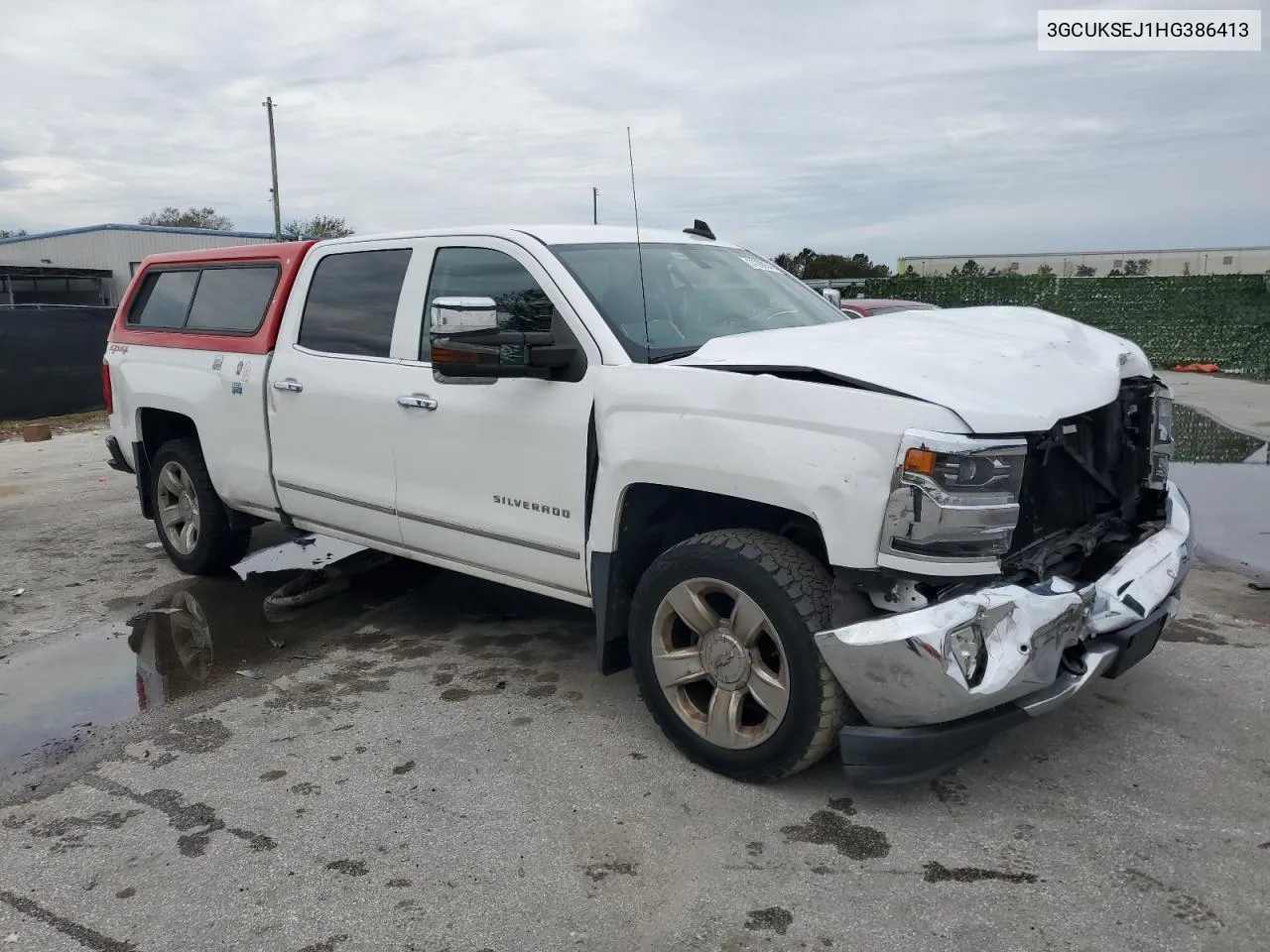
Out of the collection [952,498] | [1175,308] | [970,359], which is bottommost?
[952,498]

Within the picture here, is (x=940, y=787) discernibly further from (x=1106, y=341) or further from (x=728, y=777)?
(x=1106, y=341)

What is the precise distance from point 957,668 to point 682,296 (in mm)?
1957

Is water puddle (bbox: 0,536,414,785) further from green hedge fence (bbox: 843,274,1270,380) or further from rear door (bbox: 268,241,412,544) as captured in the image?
green hedge fence (bbox: 843,274,1270,380)

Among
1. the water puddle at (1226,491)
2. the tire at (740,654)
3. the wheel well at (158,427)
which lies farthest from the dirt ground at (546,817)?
the wheel well at (158,427)

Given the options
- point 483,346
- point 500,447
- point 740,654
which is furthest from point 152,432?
point 740,654

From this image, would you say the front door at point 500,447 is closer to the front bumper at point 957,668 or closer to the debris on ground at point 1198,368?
the front bumper at point 957,668

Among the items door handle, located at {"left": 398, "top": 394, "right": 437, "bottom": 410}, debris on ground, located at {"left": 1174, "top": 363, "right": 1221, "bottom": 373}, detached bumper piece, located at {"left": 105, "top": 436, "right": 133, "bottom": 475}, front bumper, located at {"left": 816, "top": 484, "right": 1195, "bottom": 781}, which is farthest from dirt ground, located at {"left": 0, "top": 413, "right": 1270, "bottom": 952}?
debris on ground, located at {"left": 1174, "top": 363, "right": 1221, "bottom": 373}

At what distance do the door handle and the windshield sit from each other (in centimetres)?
81

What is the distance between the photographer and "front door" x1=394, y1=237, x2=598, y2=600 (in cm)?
376

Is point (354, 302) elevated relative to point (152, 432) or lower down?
elevated

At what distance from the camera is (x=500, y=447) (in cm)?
396

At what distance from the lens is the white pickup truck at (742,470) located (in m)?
2.87

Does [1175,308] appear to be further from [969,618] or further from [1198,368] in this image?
[969,618]

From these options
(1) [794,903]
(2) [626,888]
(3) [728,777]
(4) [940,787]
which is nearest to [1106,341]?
(4) [940,787]
